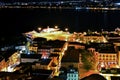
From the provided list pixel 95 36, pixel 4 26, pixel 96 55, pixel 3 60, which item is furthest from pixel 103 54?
pixel 4 26

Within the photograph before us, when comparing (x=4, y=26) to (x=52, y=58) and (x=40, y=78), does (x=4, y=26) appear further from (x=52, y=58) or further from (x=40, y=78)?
(x=40, y=78)

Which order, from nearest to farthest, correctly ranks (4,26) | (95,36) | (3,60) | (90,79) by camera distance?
(90,79), (3,60), (95,36), (4,26)

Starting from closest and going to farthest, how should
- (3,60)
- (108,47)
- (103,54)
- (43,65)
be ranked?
(43,65)
(3,60)
(103,54)
(108,47)

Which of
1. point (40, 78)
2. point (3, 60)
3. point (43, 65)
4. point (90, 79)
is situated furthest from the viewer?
point (3, 60)

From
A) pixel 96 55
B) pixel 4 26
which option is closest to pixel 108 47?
pixel 96 55

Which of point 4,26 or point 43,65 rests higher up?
point 43,65

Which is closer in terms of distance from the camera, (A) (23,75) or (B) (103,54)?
(A) (23,75)

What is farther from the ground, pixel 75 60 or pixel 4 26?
pixel 75 60

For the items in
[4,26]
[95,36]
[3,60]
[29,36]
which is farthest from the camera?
[4,26]

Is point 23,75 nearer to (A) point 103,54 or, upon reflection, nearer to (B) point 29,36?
(A) point 103,54
